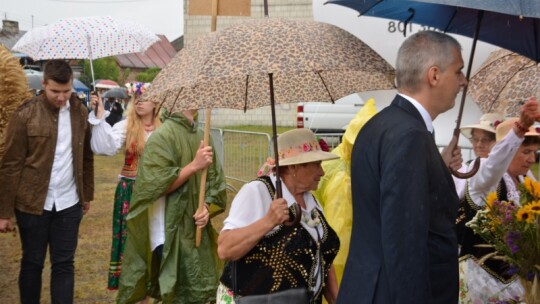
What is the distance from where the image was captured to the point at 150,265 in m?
5.52

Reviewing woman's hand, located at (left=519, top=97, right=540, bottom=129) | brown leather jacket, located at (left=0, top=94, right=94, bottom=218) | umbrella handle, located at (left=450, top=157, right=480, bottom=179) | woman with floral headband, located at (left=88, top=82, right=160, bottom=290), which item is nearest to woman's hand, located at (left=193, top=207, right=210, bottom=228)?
brown leather jacket, located at (left=0, top=94, right=94, bottom=218)

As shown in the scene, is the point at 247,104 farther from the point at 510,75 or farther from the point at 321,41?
the point at 510,75

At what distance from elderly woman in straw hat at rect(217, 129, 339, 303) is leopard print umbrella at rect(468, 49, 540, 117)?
5.47 feet

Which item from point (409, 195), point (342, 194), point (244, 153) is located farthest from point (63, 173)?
point (244, 153)

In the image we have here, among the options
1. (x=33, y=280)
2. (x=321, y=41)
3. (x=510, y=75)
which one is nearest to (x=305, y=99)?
(x=321, y=41)

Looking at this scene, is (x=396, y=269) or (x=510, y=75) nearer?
(x=396, y=269)

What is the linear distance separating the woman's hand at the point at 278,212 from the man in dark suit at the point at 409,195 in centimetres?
55

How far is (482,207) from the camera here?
4316 mm

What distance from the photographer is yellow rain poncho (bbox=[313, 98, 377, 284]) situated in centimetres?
442

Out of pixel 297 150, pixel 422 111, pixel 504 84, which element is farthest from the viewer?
pixel 504 84

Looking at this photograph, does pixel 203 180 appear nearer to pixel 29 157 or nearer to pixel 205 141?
pixel 205 141

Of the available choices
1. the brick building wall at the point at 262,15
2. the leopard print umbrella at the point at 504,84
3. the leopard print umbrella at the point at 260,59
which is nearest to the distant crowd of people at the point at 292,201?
the leopard print umbrella at the point at 504,84

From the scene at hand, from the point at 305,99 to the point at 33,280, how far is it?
2651 millimetres

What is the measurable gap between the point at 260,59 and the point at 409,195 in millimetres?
1034
